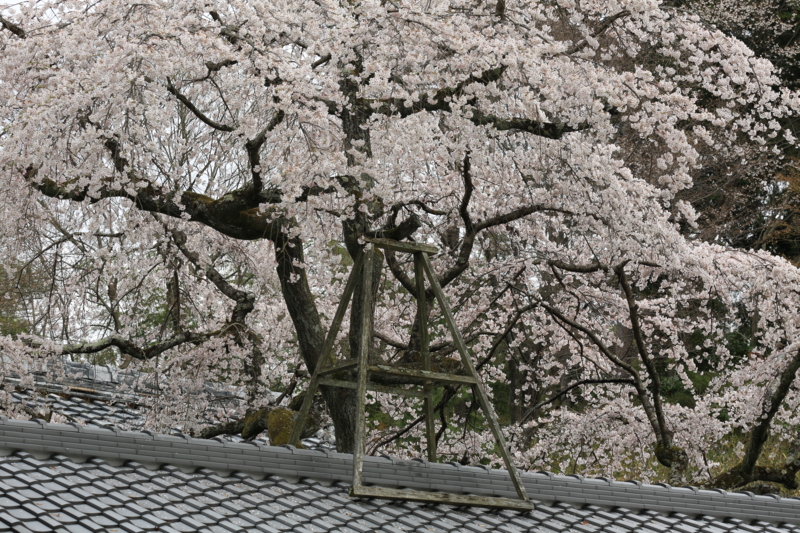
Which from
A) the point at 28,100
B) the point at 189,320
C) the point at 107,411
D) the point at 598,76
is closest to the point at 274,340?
the point at 107,411

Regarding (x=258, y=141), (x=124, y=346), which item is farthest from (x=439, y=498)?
(x=124, y=346)

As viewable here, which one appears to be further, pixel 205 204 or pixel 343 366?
pixel 205 204

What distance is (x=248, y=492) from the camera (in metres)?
3.72

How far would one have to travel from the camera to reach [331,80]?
5.40 m

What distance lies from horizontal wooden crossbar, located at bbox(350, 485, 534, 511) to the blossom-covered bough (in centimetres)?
161

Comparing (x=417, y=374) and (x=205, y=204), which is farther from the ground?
(x=205, y=204)

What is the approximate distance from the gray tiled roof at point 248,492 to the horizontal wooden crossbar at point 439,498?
6 centimetres

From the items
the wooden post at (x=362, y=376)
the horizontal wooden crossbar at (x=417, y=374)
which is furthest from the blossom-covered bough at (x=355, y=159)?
the horizontal wooden crossbar at (x=417, y=374)

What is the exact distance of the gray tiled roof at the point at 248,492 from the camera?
125 inches

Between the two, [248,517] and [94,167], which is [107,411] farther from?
[248,517]

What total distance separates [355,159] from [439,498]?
8.10ft

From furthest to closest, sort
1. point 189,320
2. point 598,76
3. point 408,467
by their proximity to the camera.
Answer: point 189,320, point 598,76, point 408,467

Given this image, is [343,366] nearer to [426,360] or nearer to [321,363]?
[321,363]

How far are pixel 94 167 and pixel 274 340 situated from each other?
3.46 meters
